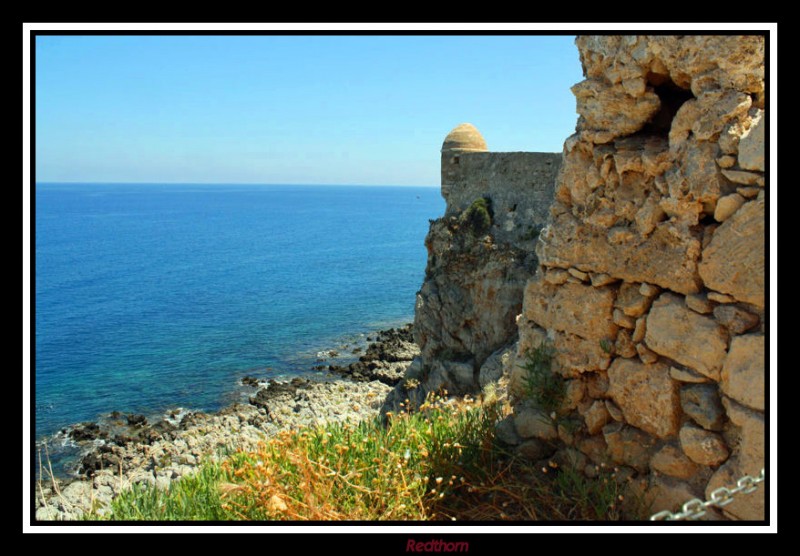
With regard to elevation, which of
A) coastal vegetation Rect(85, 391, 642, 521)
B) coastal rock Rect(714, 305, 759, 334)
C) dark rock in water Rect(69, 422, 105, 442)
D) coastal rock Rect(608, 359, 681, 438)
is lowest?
dark rock in water Rect(69, 422, 105, 442)

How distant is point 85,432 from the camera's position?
2050 cm

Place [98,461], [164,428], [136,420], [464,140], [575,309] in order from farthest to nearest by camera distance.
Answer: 1. [464,140]
2. [136,420]
3. [164,428]
4. [98,461]
5. [575,309]

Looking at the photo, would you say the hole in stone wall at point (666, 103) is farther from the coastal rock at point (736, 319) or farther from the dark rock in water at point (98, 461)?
the dark rock in water at point (98, 461)

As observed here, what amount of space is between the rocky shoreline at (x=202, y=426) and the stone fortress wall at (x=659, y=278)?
436 inches

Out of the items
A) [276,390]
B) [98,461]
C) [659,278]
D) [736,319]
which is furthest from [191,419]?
[736,319]

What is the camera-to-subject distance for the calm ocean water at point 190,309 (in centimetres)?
2522

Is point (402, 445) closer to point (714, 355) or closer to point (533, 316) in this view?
point (533, 316)

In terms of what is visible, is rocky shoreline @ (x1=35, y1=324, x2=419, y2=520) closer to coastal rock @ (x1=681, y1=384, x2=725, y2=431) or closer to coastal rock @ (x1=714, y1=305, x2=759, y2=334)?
coastal rock @ (x1=681, y1=384, x2=725, y2=431)

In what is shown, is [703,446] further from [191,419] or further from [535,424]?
[191,419]

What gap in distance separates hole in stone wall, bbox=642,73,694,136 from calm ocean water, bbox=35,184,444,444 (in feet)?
70.9

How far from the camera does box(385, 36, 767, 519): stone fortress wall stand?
3.28m

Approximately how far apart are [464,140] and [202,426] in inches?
560

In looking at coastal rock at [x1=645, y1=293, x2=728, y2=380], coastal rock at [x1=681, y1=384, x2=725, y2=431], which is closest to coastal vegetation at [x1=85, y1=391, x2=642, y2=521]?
coastal rock at [x1=681, y1=384, x2=725, y2=431]
